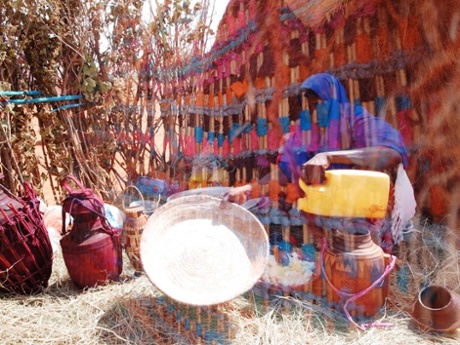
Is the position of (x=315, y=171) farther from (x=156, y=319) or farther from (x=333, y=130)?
(x=156, y=319)

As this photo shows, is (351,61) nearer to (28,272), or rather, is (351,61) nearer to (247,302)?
(247,302)

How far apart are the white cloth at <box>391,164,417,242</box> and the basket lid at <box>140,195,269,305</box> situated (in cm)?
108

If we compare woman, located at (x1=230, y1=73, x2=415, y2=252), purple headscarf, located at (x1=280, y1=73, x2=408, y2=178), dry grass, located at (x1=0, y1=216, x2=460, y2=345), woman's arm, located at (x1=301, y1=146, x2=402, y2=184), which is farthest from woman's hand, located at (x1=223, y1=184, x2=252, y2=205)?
purple headscarf, located at (x1=280, y1=73, x2=408, y2=178)

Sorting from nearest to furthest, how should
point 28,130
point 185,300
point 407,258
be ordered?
point 185,300
point 407,258
point 28,130

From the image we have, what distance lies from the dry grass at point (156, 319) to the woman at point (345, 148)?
39 centimetres

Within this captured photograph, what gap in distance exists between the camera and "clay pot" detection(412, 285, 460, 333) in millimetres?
2092

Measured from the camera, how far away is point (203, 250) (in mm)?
2275

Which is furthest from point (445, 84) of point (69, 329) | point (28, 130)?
point (28, 130)

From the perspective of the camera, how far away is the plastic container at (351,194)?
2.09 m

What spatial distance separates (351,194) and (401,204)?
2.86 feet

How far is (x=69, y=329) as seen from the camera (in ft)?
7.45

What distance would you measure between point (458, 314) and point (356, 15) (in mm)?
2416

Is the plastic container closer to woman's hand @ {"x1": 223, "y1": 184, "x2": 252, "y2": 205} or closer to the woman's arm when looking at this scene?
the woman's arm

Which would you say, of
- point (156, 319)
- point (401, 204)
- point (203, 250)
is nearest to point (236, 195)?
point (203, 250)
